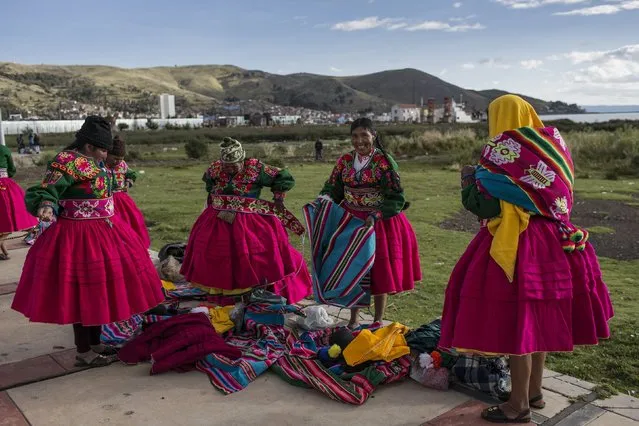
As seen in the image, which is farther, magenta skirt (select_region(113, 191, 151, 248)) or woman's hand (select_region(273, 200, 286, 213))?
magenta skirt (select_region(113, 191, 151, 248))

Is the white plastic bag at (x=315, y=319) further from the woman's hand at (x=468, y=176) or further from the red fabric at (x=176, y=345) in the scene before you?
the woman's hand at (x=468, y=176)

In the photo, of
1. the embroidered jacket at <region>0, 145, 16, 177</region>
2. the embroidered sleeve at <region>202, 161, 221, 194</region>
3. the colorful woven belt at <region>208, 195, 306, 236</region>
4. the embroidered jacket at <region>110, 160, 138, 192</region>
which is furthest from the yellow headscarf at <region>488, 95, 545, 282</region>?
the embroidered jacket at <region>0, 145, 16, 177</region>

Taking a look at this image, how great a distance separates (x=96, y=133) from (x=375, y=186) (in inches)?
93.8

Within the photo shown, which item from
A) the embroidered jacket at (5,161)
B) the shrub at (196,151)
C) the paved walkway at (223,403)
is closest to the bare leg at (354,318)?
the paved walkway at (223,403)

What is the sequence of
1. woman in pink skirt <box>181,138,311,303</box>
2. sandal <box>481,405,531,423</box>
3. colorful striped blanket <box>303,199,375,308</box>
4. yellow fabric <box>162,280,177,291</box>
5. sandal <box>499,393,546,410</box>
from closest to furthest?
sandal <box>481,405,531,423</box>, sandal <box>499,393,546,410</box>, colorful striped blanket <box>303,199,375,308</box>, woman in pink skirt <box>181,138,311,303</box>, yellow fabric <box>162,280,177,291</box>

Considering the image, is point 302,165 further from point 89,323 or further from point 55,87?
point 55,87

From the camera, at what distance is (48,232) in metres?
4.51

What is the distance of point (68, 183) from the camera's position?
4410mm

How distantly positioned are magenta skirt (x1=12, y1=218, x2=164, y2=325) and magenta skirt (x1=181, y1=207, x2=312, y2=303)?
127 cm

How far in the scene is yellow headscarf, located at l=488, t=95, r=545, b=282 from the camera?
3373mm

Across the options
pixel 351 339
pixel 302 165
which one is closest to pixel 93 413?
pixel 351 339

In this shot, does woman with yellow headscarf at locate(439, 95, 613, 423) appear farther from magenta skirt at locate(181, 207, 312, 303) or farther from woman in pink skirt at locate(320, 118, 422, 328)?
magenta skirt at locate(181, 207, 312, 303)

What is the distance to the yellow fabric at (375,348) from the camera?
4379mm

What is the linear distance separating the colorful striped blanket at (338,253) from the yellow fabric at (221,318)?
0.82m
